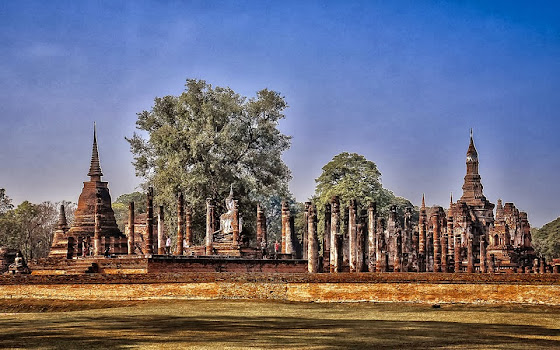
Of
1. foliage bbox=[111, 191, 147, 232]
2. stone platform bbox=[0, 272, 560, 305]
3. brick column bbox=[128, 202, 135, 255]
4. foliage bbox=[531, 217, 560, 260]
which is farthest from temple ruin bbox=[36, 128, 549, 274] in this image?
foliage bbox=[111, 191, 147, 232]

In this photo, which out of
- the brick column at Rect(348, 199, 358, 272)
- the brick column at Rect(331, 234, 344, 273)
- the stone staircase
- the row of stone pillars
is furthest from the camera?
the row of stone pillars

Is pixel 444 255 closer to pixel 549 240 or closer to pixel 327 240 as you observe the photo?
pixel 327 240

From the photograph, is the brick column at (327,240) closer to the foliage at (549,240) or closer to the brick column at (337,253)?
the brick column at (337,253)

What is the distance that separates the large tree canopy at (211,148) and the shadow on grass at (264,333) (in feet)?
80.9

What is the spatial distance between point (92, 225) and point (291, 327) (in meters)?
27.9

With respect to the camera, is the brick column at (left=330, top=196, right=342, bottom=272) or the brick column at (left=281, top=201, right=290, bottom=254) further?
the brick column at (left=281, top=201, right=290, bottom=254)

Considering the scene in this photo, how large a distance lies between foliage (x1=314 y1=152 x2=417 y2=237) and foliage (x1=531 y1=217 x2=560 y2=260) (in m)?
13.8

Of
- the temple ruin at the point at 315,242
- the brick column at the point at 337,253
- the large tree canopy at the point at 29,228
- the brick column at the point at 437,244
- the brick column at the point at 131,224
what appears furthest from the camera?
the large tree canopy at the point at 29,228

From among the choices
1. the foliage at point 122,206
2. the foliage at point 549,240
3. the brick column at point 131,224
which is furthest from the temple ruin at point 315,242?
the foliage at point 122,206

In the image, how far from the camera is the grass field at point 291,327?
11273 millimetres

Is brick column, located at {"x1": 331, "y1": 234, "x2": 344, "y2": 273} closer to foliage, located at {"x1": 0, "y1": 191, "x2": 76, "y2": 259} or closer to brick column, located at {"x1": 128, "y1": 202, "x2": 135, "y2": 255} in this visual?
brick column, located at {"x1": 128, "y1": 202, "x2": 135, "y2": 255}

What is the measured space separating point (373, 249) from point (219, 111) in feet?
45.4

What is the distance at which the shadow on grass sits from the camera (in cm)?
1121

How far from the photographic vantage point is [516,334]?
40.8ft
